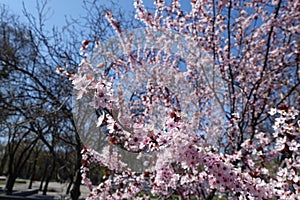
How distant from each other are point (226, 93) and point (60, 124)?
2.80m

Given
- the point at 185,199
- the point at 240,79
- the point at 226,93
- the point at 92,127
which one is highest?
the point at 240,79

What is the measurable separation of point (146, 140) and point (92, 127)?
1581mm

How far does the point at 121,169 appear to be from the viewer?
3.31 m

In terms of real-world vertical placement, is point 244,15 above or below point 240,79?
above

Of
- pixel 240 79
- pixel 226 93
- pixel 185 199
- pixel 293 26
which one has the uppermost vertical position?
pixel 293 26

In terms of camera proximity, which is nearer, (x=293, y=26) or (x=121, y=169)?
(x=121, y=169)

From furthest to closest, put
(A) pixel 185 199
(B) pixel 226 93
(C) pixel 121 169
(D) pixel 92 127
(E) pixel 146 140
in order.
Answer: (B) pixel 226 93, (A) pixel 185 199, (C) pixel 121 169, (D) pixel 92 127, (E) pixel 146 140

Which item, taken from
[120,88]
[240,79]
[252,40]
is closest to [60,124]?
[120,88]

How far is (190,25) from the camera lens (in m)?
4.34

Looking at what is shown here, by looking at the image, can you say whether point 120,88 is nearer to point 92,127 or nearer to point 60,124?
point 92,127

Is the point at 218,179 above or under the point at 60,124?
under

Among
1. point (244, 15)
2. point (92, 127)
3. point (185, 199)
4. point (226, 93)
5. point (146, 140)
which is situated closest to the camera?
point (146, 140)

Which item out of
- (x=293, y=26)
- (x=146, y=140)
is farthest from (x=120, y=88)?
(x=293, y=26)

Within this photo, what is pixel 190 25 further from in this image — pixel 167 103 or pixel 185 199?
pixel 185 199
